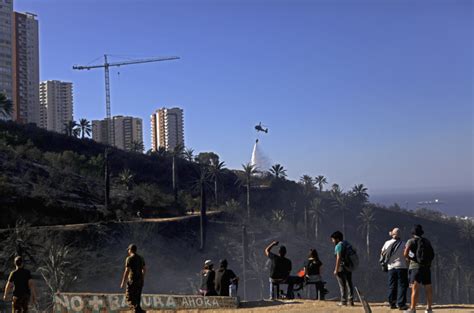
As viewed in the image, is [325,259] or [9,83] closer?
[325,259]

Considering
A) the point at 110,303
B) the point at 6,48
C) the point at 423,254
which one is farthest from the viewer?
the point at 6,48

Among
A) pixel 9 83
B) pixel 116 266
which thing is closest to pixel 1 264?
pixel 116 266

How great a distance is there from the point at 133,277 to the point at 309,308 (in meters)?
3.61

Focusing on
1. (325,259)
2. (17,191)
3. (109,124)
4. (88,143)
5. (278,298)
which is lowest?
(325,259)

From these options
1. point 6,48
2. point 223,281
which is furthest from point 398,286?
point 6,48

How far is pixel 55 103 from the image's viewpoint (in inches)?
6442

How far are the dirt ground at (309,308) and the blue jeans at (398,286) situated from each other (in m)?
0.21

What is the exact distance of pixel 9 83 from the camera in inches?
4892

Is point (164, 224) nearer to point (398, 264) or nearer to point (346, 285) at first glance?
point (346, 285)

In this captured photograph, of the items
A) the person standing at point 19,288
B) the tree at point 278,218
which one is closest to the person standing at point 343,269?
the person standing at point 19,288

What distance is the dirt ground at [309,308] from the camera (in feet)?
37.8

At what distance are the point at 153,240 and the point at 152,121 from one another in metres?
124

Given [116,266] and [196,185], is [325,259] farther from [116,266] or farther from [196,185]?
[196,185]

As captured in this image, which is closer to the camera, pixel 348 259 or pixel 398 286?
pixel 398 286
